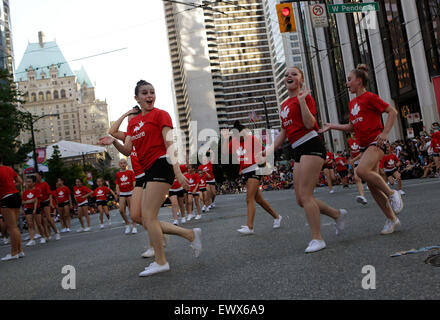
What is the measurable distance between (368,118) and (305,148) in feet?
3.66

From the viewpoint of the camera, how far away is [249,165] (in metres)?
7.74

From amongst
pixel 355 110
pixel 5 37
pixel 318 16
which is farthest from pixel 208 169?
pixel 5 37

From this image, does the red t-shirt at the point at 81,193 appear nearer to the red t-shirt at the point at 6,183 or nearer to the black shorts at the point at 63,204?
the black shorts at the point at 63,204

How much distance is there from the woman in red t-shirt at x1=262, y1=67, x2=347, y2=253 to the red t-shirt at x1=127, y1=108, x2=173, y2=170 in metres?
1.40

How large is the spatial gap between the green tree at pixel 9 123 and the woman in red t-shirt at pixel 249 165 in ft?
69.5

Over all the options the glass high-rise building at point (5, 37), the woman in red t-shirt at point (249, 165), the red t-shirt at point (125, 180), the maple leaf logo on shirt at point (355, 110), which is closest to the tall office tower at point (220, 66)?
the glass high-rise building at point (5, 37)

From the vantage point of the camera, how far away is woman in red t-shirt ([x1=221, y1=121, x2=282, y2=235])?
7.53 meters

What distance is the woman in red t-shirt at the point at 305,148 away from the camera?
4840 millimetres

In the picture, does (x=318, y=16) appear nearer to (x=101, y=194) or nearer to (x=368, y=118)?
(x=101, y=194)

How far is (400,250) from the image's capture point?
4.21 m

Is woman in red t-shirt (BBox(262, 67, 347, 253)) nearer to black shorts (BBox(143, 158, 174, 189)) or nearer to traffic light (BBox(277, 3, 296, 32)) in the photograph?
black shorts (BBox(143, 158, 174, 189))

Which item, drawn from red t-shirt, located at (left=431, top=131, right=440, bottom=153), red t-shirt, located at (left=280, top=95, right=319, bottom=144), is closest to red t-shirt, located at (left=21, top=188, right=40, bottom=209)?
red t-shirt, located at (left=280, top=95, right=319, bottom=144)

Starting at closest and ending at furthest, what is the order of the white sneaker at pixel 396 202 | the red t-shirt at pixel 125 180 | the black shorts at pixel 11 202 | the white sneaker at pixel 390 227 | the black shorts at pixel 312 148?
the black shorts at pixel 312 148 < the white sneaker at pixel 390 227 < the white sneaker at pixel 396 202 < the black shorts at pixel 11 202 < the red t-shirt at pixel 125 180
